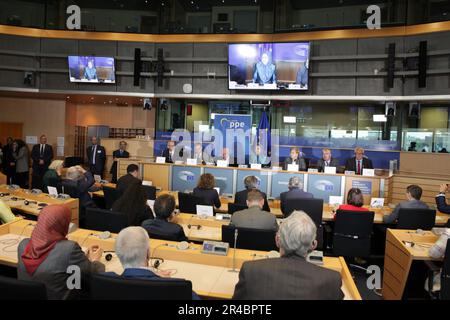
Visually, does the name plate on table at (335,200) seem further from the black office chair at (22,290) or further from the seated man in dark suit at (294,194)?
the black office chair at (22,290)

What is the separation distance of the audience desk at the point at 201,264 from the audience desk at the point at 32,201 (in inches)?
70.1

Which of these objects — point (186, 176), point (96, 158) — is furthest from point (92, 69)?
point (186, 176)

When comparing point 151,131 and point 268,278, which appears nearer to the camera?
point 268,278

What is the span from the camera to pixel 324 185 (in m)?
7.00

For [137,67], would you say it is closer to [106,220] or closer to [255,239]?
[106,220]

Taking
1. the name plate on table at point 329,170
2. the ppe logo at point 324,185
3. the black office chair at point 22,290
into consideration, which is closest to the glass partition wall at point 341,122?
the name plate on table at point 329,170

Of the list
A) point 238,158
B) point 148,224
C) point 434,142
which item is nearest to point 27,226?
point 148,224

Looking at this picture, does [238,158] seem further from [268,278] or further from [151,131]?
[268,278]

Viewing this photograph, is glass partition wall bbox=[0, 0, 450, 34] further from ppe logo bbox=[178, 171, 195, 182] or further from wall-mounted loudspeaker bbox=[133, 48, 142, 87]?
ppe logo bbox=[178, 171, 195, 182]

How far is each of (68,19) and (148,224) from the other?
29.3 feet

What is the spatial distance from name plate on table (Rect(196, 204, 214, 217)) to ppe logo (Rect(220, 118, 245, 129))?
628 cm

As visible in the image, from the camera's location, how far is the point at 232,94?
1045 centimetres

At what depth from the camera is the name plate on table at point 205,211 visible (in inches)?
199

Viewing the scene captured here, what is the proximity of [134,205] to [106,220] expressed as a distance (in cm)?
35
